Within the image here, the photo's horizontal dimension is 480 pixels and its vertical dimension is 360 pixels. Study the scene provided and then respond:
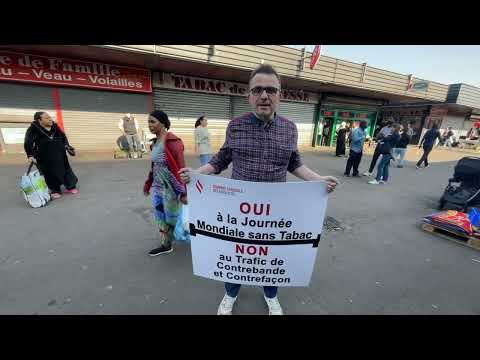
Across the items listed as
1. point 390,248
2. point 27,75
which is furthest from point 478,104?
point 27,75

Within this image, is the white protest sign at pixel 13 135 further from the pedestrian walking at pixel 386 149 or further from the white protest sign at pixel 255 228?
the pedestrian walking at pixel 386 149

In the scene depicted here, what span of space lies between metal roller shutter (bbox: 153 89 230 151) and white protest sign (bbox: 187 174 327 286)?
1058cm

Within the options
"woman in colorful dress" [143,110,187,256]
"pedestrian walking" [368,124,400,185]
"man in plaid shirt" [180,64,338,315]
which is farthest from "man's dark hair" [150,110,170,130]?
"pedestrian walking" [368,124,400,185]

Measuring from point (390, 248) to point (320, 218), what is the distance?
254 cm

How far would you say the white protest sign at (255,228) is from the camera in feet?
4.74

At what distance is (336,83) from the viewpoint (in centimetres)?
1220

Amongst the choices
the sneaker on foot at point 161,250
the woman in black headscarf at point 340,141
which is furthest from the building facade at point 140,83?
the sneaker on foot at point 161,250

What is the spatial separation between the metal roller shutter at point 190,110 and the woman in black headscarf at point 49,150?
22.9 feet

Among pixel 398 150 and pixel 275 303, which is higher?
pixel 398 150

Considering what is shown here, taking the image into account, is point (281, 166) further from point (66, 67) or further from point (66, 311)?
point (66, 67)

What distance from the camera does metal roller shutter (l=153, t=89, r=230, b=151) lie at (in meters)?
11.0

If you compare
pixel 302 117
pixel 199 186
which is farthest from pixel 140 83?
pixel 199 186
